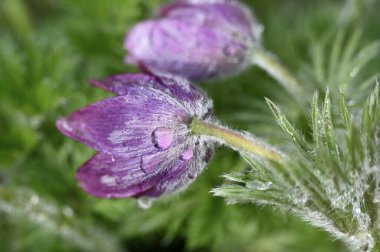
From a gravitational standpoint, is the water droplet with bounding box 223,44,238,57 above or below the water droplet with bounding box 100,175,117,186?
below

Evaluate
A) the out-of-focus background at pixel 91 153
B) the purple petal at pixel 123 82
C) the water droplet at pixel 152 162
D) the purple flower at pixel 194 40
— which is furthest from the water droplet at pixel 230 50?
the water droplet at pixel 152 162

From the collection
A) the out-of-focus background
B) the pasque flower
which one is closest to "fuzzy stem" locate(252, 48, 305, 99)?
the pasque flower

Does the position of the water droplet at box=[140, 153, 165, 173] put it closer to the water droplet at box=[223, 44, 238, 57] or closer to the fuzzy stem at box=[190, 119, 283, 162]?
the fuzzy stem at box=[190, 119, 283, 162]

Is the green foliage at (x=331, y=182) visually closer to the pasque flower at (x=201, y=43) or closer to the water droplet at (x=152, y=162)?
the water droplet at (x=152, y=162)

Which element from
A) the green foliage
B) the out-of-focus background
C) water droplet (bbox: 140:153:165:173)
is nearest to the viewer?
the green foliage

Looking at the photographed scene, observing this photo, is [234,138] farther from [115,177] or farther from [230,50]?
[230,50]

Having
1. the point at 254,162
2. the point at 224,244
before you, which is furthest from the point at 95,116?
the point at 224,244

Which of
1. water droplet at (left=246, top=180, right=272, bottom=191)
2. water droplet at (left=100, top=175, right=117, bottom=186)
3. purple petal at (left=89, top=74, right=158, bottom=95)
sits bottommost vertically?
water droplet at (left=246, top=180, right=272, bottom=191)
